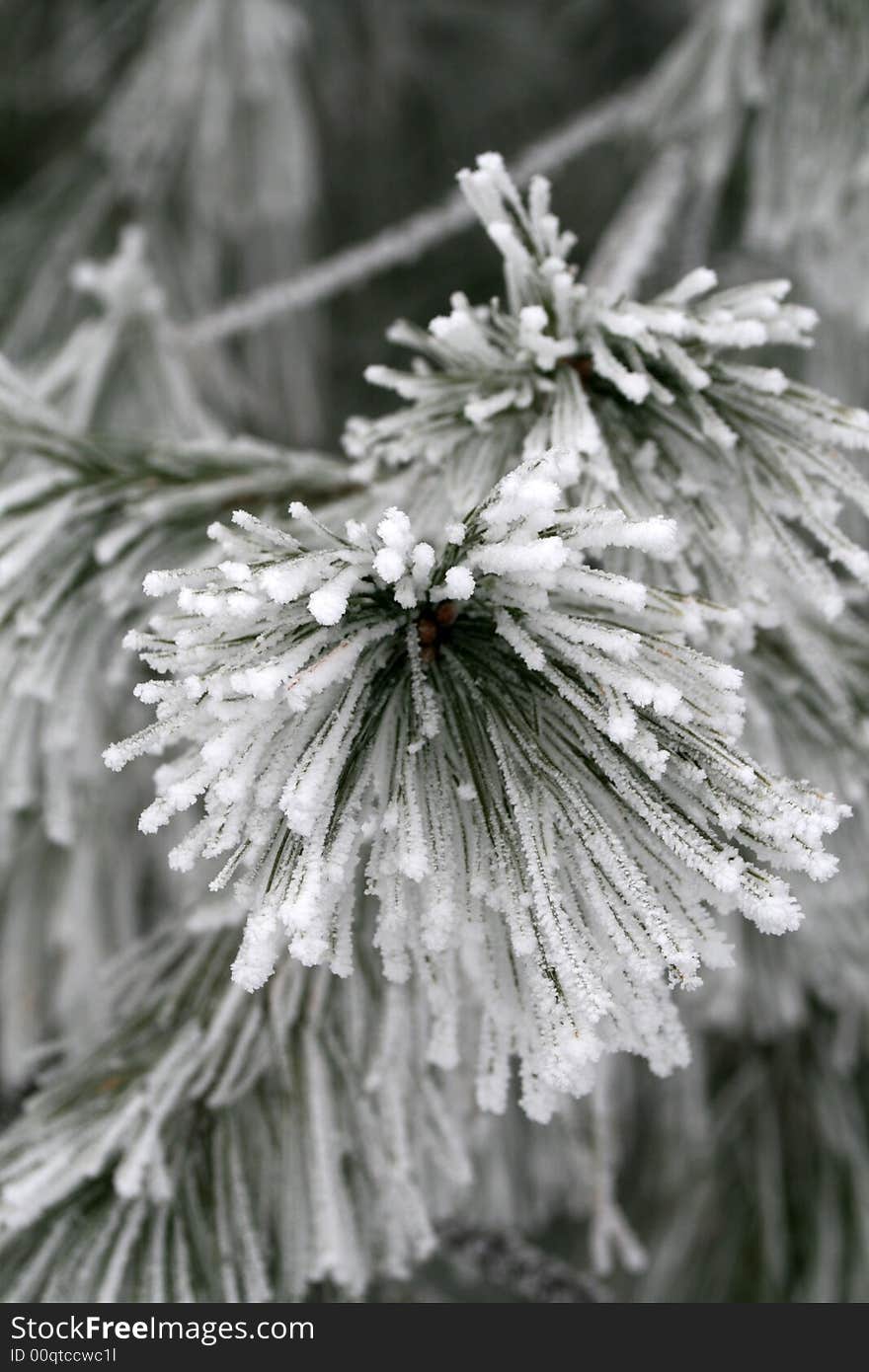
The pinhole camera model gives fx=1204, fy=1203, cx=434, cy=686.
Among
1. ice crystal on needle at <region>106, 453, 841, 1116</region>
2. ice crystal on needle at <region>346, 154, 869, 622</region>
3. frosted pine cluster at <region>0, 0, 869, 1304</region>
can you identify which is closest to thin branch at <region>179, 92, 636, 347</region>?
frosted pine cluster at <region>0, 0, 869, 1304</region>

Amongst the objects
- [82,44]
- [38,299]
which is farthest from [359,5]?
[38,299]

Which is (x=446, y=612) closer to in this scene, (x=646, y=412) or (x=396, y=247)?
(x=646, y=412)

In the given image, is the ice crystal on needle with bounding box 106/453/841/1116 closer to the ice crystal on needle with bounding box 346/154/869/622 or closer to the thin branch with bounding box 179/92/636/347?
the ice crystal on needle with bounding box 346/154/869/622

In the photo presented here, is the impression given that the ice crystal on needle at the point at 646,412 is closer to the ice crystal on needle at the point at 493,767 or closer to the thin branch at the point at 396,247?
the ice crystal on needle at the point at 493,767

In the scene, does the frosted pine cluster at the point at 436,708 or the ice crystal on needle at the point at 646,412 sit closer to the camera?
the frosted pine cluster at the point at 436,708

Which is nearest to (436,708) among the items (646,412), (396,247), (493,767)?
(493,767)

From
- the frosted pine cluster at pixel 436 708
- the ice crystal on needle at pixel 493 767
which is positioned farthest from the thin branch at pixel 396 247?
the ice crystal on needle at pixel 493 767
